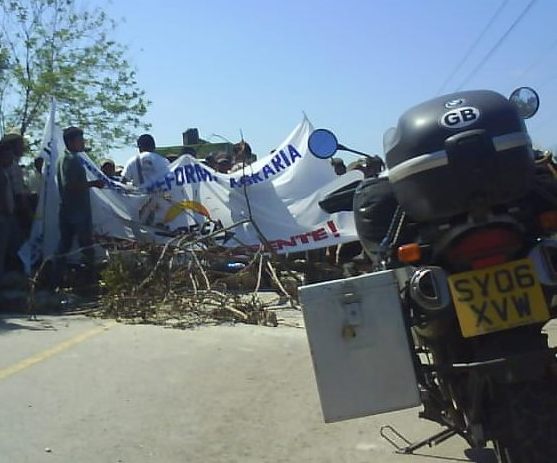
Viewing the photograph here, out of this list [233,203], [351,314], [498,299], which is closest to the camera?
[498,299]

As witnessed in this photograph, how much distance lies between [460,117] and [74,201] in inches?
310

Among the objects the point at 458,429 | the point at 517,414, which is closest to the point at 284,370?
the point at 458,429

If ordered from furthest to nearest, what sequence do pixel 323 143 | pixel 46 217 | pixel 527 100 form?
pixel 46 217 < pixel 323 143 < pixel 527 100

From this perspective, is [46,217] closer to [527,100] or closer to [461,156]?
[527,100]

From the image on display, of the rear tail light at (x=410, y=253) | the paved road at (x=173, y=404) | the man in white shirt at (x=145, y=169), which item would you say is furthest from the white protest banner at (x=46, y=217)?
the rear tail light at (x=410, y=253)

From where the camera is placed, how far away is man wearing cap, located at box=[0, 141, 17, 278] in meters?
10.0

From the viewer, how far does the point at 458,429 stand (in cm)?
414

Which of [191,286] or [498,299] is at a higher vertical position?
[191,286]

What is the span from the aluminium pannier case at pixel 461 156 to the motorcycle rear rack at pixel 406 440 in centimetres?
122

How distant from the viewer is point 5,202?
33.0 ft

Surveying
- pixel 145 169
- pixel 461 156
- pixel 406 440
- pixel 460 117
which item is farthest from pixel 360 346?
pixel 145 169

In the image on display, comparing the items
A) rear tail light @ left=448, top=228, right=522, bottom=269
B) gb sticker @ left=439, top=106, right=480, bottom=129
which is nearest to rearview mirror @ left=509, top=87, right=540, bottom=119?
gb sticker @ left=439, top=106, right=480, bottom=129

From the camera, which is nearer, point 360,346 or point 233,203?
point 360,346

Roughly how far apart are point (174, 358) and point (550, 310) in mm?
4109
